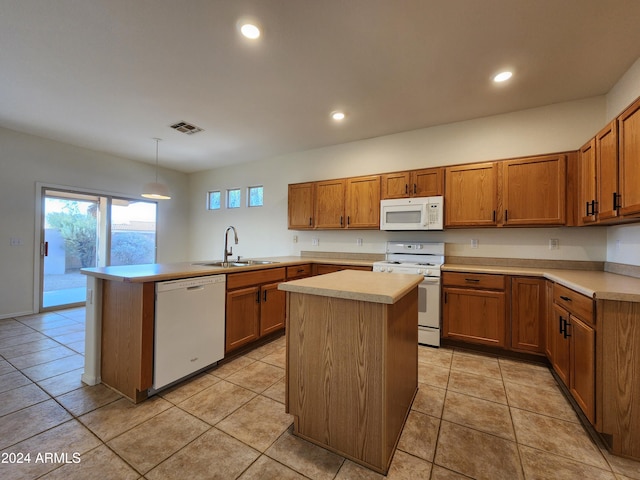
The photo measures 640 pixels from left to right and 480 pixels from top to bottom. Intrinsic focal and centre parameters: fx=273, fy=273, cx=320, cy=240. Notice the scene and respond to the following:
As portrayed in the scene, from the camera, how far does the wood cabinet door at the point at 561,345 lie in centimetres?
204

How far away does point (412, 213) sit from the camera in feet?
11.1

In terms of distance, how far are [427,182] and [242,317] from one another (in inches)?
105

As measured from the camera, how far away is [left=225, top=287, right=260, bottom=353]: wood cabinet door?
2.64 metres

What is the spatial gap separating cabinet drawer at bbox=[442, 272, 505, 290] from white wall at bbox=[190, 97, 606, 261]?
0.61 m

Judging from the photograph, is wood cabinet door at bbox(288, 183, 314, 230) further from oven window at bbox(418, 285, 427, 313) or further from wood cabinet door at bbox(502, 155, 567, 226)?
wood cabinet door at bbox(502, 155, 567, 226)

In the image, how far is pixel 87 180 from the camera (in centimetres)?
459

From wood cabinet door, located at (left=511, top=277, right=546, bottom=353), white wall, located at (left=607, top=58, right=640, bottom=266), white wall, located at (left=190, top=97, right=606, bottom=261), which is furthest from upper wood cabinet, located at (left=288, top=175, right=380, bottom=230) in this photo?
white wall, located at (left=607, top=58, right=640, bottom=266)

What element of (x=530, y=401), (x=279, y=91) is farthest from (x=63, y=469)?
(x=279, y=91)

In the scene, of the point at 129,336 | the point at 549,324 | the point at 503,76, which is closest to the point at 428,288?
the point at 549,324

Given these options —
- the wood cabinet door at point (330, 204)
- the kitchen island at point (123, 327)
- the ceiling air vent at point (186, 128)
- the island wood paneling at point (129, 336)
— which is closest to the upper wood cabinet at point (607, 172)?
the wood cabinet door at point (330, 204)

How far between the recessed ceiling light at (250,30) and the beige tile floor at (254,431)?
270 centimetres

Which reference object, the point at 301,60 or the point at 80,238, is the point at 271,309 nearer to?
the point at 301,60

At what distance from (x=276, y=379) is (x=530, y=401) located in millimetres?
1967

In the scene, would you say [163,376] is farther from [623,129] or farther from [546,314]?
[623,129]
